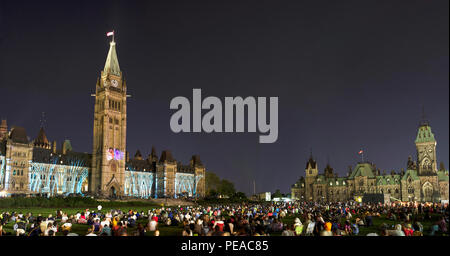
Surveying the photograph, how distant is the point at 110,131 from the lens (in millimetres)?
122312

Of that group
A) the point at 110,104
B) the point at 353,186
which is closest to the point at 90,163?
the point at 110,104

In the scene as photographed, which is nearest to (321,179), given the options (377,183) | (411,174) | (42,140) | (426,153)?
(377,183)

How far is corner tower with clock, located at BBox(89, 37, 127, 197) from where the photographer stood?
11788cm

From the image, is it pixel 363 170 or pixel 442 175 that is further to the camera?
pixel 363 170

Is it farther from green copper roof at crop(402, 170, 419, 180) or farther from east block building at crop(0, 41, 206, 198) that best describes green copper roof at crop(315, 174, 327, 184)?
east block building at crop(0, 41, 206, 198)

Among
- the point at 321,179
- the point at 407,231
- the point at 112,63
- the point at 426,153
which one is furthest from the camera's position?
the point at 321,179

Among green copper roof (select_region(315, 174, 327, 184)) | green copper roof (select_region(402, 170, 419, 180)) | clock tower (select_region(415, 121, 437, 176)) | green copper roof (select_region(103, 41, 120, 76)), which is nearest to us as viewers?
clock tower (select_region(415, 121, 437, 176))

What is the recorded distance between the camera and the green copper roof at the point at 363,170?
148m

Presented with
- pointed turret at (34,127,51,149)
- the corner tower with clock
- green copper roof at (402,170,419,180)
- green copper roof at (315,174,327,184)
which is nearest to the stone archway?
green copper roof at (402,170,419,180)

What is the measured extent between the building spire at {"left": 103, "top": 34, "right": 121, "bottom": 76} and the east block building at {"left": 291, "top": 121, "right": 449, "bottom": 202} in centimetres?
8657

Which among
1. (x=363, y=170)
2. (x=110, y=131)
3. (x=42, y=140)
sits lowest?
(x=363, y=170)

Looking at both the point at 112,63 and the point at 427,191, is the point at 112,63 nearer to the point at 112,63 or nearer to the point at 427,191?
the point at 112,63

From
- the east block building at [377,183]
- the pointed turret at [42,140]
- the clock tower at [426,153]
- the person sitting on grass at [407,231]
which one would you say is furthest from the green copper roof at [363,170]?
the person sitting on grass at [407,231]
